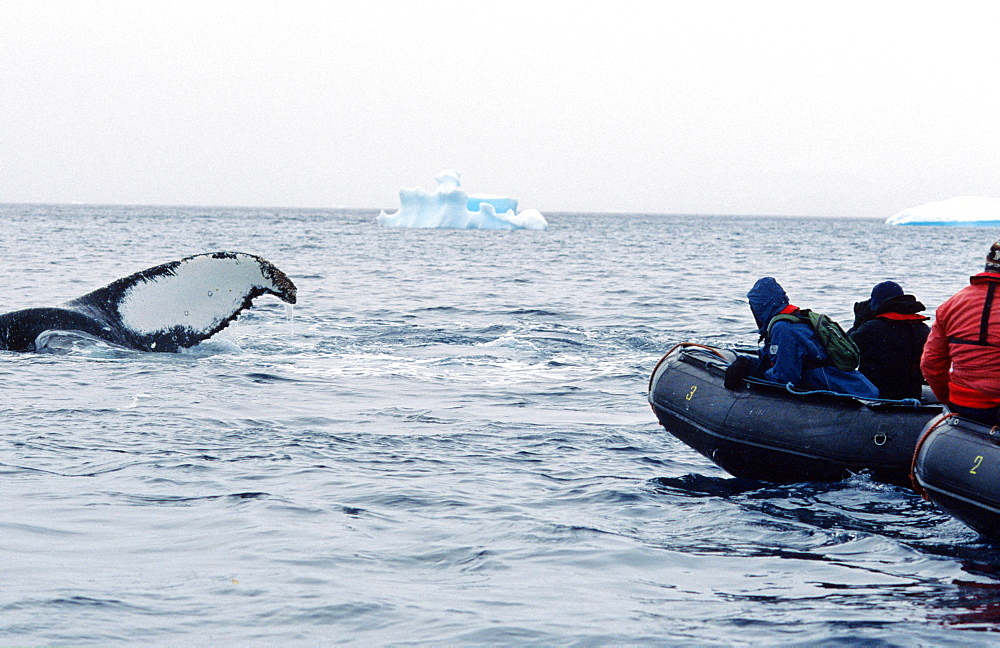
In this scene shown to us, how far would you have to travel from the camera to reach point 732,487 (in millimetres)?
8461

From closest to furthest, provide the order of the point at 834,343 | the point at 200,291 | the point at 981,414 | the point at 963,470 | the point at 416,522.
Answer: the point at 963,470
the point at 981,414
the point at 416,522
the point at 834,343
the point at 200,291

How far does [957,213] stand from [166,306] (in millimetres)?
160272

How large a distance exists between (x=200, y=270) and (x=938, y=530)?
7.98m

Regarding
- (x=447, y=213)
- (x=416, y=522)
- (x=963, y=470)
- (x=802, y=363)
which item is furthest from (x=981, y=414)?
(x=447, y=213)

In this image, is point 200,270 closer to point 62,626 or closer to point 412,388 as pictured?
point 412,388

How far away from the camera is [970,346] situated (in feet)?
22.1

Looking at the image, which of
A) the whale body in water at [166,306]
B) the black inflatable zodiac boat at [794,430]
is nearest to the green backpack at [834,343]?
the black inflatable zodiac boat at [794,430]

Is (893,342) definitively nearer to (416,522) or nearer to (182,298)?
(416,522)

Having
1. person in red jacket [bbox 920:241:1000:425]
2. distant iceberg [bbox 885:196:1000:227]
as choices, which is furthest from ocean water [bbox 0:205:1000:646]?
distant iceberg [bbox 885:196:1000:227]

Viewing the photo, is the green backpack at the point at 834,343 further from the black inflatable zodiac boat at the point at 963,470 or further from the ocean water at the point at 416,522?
the black inflatable zodiac boat at the point at 963,470

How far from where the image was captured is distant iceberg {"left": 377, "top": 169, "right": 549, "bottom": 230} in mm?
93125

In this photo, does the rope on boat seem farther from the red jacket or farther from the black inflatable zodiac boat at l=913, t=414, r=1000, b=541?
the red jacket

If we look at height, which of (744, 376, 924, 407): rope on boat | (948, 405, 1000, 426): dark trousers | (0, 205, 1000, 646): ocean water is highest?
(948, 405, 1000, 426): dark trousers

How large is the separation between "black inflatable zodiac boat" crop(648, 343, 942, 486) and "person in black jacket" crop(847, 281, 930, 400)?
43cm
